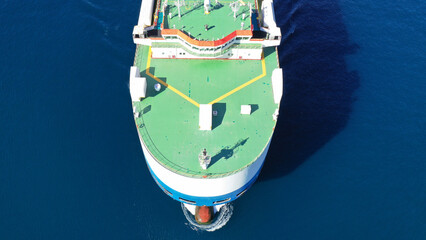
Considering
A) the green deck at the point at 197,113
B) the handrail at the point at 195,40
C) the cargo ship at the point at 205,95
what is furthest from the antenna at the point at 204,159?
the handrail at the point at 195,40

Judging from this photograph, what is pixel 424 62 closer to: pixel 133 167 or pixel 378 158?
pixel 378 158

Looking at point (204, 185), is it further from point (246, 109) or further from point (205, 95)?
point (205, 95)

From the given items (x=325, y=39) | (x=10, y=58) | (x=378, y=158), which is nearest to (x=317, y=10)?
(x=325, y=39)

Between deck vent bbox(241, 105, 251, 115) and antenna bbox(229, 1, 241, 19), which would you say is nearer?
deck vent bbox(241, 105, 251, 115)

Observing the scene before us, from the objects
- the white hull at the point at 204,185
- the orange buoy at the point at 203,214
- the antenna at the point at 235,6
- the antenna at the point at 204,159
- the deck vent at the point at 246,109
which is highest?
the antenna at the point at 235,6

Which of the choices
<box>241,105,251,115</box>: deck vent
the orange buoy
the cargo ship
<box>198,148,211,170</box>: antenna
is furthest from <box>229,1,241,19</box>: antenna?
the orange buoy

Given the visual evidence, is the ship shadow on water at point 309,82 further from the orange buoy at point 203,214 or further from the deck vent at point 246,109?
the deck vent at point 246,109

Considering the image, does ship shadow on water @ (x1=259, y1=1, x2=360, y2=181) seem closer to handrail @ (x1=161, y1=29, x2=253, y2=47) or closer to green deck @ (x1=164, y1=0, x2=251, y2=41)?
green deck @ (x1=164, y1=0, x2=251, y2=41)
